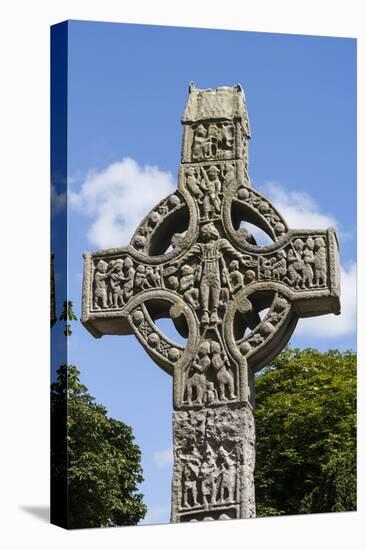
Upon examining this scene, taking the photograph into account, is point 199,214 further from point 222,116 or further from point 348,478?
point 348,478

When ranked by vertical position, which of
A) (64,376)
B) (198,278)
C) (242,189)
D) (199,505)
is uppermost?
(242,189)

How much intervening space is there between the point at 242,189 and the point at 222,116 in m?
0.65

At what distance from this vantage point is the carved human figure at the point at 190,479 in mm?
11656

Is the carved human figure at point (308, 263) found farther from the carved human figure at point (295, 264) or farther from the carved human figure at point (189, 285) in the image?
the carved human figure at point (189, 285)

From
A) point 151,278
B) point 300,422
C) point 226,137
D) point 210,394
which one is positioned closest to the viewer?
point 210,394

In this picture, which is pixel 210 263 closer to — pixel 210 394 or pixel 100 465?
pixel 210 394

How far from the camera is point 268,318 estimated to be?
11.9 metres

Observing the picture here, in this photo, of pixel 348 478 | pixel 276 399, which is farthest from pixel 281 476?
pixel 348 478

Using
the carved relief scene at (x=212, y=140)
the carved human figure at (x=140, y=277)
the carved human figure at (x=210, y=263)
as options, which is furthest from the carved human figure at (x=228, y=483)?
the carved relief scene at (x=212, y=140)

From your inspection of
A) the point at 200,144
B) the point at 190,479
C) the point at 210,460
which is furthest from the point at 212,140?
the point at 190,479

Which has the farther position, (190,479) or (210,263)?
(210,263)

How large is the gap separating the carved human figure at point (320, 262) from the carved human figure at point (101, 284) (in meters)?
1.70

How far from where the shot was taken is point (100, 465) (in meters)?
16.4

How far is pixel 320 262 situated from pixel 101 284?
5.88ft
